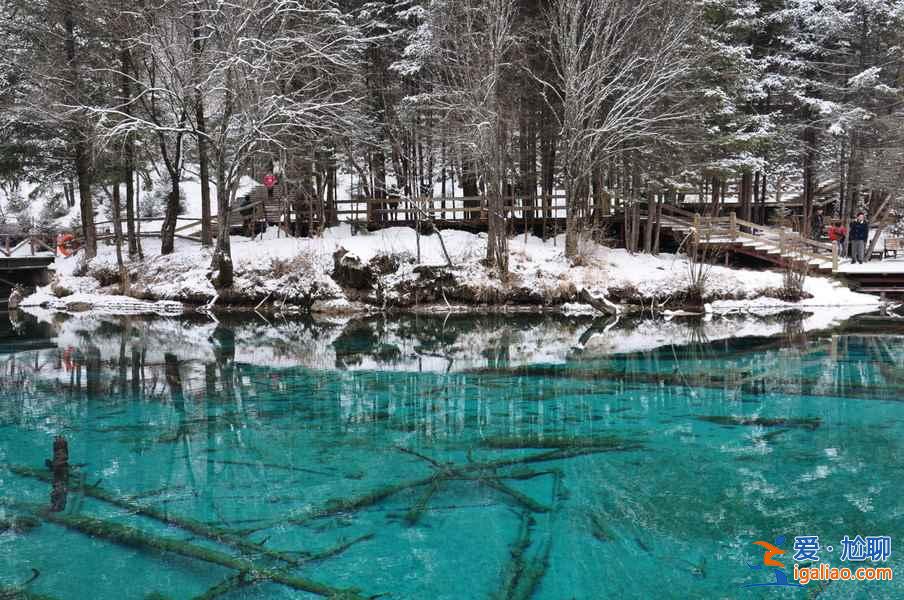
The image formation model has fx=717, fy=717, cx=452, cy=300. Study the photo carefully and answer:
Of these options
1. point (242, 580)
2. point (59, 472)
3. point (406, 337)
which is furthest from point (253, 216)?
point (242, 580)

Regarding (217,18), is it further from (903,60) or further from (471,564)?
(903,60)

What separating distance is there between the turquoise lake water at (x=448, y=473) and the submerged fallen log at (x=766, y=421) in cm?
4

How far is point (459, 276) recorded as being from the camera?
2253cm

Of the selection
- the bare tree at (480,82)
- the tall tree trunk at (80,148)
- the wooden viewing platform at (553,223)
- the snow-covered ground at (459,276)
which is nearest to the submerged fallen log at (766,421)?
the snow-covered ground at (459,276)

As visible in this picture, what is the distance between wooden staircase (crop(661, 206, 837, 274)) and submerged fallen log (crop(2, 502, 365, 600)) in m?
19.0

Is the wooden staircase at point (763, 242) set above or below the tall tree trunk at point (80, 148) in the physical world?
below

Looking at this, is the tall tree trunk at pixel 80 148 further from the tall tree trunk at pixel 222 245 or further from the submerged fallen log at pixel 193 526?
the submerged fallen log at pixel 193 526

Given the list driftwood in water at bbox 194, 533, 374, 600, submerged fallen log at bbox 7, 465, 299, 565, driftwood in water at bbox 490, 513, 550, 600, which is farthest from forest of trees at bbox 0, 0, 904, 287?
driftwood in water at bbox 490, 513, 550, 600

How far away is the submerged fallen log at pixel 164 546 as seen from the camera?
5182 mm

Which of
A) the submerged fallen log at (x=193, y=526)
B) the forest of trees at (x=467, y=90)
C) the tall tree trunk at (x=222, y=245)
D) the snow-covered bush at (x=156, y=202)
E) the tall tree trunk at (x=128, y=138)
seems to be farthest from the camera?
the snow-covered bush at (x=156, y=202)

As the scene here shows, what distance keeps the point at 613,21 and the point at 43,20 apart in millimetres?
18174

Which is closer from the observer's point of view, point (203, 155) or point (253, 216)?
point (203, 155)

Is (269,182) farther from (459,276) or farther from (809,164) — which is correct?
(809,164)

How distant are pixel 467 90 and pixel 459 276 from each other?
18.4 feet
